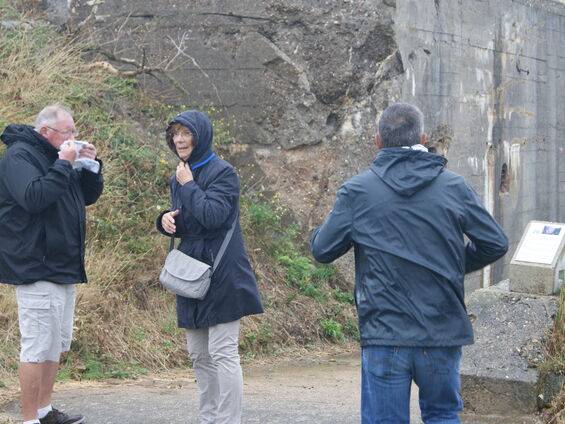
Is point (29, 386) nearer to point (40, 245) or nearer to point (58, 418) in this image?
point (58, 418)

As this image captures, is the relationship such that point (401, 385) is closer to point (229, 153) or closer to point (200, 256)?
point (200, 256)

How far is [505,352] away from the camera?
5.87m

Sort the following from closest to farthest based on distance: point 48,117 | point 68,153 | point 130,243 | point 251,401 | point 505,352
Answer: point 68,153 → point 48,117 → point 505,352 → point 251,401 → point 130,243

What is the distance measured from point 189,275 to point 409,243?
1486 millimetres

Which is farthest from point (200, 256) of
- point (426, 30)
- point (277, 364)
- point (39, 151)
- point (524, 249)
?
point (426, 30)

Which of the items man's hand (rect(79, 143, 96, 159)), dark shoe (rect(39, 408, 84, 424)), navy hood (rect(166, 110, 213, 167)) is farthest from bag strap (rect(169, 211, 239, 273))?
dark shoe (rect(39, 408, 84, 424))

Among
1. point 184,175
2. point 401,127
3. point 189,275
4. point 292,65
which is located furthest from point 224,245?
point 292,65

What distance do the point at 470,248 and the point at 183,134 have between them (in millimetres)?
1859

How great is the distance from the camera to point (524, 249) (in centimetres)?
630

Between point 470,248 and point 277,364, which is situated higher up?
point 470,248

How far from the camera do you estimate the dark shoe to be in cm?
514

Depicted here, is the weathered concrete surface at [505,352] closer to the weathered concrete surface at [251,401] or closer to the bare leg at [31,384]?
the weathered concrete surface at [251,401]

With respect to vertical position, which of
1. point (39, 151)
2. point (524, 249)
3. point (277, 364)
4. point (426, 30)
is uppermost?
Answer: point (426, 30)

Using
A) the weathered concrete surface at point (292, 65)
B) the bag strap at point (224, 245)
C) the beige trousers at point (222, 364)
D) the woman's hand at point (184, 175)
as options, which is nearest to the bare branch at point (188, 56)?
the weathered concrete surface at point (292, 65)
